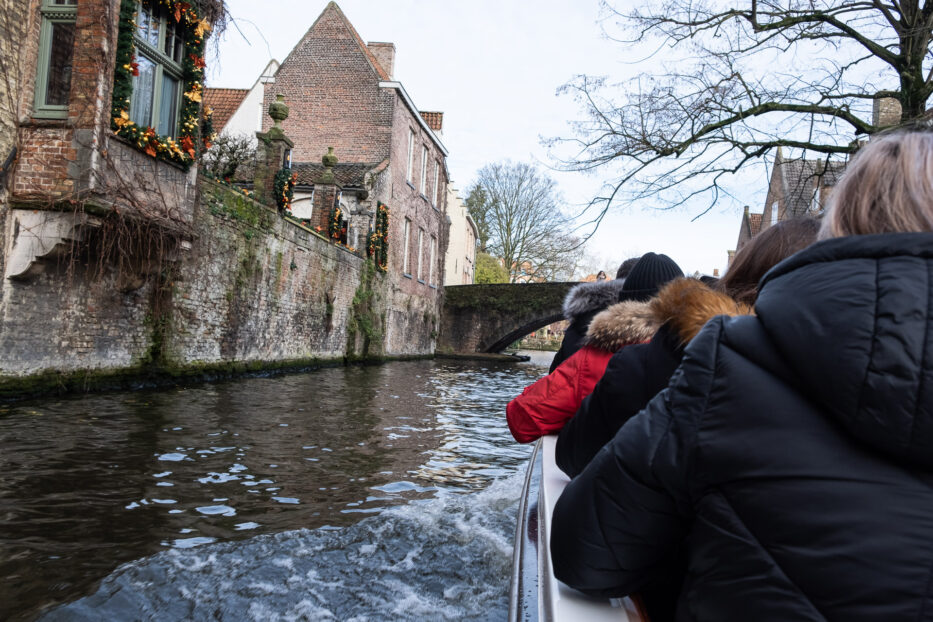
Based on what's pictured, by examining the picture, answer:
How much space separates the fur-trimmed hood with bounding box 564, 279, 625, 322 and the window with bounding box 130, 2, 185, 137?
6.12 metres

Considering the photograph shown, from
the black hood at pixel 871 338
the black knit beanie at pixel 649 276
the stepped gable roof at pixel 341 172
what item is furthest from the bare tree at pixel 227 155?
the black hood at pixel 871 338

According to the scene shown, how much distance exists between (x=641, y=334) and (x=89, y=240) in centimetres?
665

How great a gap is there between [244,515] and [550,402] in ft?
6.16

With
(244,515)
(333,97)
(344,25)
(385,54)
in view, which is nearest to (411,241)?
(333,97)

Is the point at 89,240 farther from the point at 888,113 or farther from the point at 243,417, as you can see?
the point at 888,113

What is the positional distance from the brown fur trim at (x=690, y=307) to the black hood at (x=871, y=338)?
1.26 ft

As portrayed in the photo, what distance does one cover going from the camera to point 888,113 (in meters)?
12.3

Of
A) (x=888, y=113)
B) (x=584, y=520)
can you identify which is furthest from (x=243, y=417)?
(x=888, y=113)

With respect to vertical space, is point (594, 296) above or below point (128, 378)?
above

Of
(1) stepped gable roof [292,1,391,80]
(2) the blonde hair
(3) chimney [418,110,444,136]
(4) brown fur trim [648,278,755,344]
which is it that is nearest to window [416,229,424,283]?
(1) stepped gable roof [292,1,391,80]

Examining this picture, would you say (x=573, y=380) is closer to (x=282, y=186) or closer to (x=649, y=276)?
(x=649, y=276)

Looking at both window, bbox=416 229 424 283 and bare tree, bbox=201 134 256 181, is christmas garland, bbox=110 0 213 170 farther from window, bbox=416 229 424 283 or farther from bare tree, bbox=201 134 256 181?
window, bbox=416 229 424 283

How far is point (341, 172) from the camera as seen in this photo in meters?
18.3

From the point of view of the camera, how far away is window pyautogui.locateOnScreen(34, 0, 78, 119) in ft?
22.1
